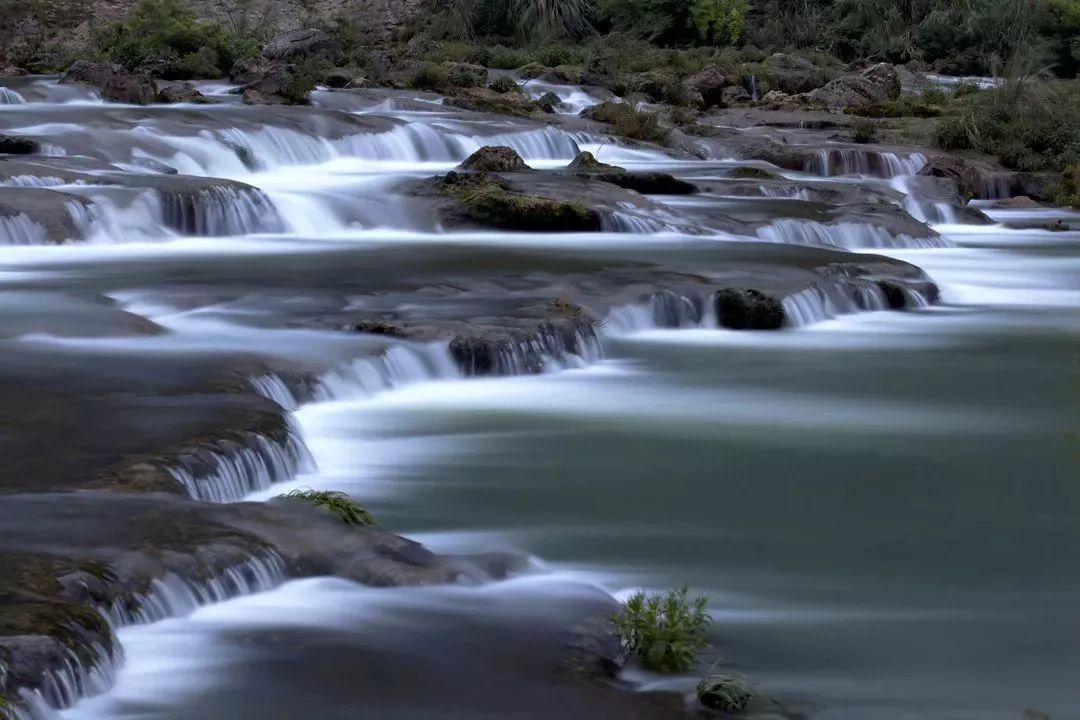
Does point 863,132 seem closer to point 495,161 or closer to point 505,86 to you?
point 505,86

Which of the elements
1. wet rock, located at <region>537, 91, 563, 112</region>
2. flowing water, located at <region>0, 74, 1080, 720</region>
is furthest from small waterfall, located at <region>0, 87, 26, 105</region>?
wet rock, located at <region>537, 91, 563, 112</region>

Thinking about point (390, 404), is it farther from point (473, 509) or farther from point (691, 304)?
point (691, 304)

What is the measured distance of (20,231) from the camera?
1872 cm

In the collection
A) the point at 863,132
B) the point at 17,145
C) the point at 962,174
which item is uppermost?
the point at 863,132

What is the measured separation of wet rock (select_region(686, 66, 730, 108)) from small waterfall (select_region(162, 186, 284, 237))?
21.0 meters

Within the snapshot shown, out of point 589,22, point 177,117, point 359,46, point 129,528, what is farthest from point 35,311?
point 589,22

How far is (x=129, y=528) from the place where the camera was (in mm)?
7914

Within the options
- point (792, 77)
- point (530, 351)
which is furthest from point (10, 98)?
point (530, 351)

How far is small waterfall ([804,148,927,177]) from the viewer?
30859mm

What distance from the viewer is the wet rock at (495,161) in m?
24.7

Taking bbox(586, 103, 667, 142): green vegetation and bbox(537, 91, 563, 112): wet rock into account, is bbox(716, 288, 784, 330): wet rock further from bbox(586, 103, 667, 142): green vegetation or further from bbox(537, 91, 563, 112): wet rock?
bbox(537, 91, 563, 112): wet rock

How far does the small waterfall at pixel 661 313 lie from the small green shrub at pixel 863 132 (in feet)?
59.2

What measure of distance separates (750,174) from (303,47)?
748 inches

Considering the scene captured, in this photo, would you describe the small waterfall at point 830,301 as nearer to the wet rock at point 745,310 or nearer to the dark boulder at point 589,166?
the wet rock at point 745,310
